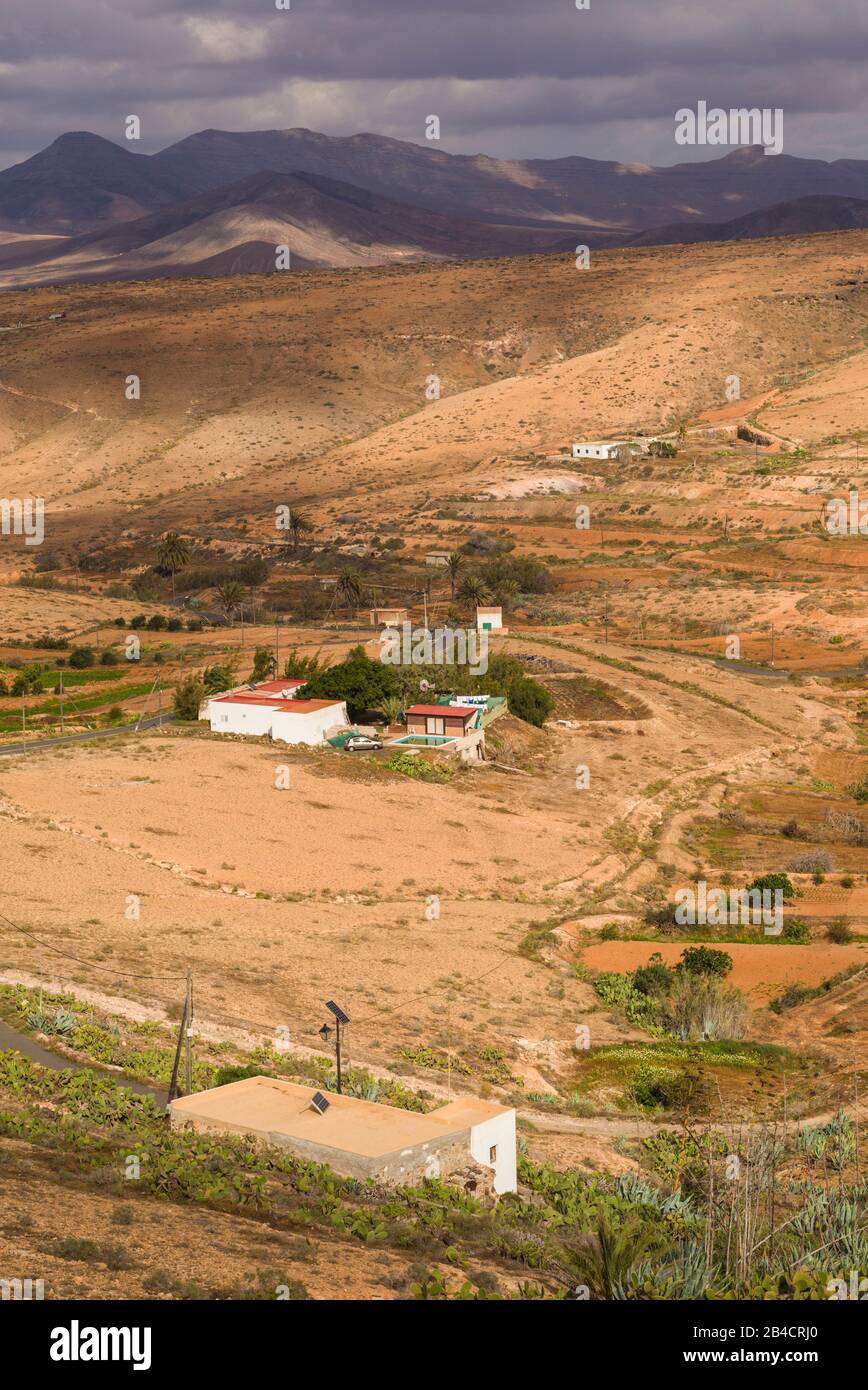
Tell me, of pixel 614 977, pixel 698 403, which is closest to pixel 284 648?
pixel 614 977

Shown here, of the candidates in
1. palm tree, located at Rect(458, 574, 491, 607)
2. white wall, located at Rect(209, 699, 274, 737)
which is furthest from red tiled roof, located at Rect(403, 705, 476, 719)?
palm tree, located at Rect(458, 574, 491, 607)

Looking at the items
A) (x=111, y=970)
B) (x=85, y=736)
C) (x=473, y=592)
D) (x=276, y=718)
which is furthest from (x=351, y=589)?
(x=111, y=970)

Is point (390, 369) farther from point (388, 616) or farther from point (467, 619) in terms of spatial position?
point (467, 619)

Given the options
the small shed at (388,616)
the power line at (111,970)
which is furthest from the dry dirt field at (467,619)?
the small shed at (388,616)

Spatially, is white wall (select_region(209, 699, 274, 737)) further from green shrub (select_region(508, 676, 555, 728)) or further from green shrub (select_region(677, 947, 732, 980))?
green shrub (select_region(677, 947, 732, 980))

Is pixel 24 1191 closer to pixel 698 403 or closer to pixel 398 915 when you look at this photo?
pixel 398 915

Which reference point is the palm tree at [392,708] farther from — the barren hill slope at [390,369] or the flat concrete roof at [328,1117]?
the barren hill slope at [390,369]
